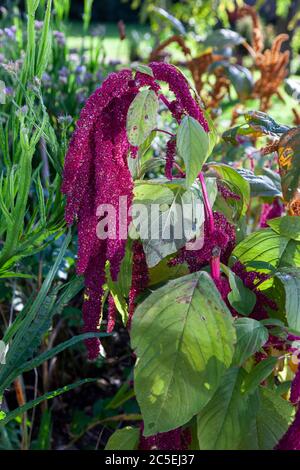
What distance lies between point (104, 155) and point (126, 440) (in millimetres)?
425

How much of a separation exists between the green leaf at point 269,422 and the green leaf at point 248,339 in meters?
0.09

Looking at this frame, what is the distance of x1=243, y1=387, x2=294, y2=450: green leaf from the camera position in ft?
2.68

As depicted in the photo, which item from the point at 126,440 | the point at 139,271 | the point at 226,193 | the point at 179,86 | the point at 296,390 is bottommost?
the point at 126,440

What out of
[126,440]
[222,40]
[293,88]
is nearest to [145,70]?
[126,440]

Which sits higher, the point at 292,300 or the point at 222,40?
the point at 222,40

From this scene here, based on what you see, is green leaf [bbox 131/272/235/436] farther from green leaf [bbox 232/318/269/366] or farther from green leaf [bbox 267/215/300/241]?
green leaf [bbox 267/215/300/241]

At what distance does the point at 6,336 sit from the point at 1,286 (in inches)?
18.4

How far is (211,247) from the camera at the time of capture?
0.87m

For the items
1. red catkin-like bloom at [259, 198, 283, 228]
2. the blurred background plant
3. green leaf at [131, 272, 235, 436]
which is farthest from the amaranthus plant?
red catkin-like bloom at [259, 198, 283, 228]

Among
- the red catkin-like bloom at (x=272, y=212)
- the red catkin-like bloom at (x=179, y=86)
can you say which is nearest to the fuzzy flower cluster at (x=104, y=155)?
the red catkin-like bloom at (x=179, y=86)

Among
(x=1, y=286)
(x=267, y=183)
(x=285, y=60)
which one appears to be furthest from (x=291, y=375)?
(x=285, y=60)

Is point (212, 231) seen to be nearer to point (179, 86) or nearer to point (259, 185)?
point (179, 86)

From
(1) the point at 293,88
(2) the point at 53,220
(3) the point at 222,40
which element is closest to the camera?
(2) the point at 53,220
